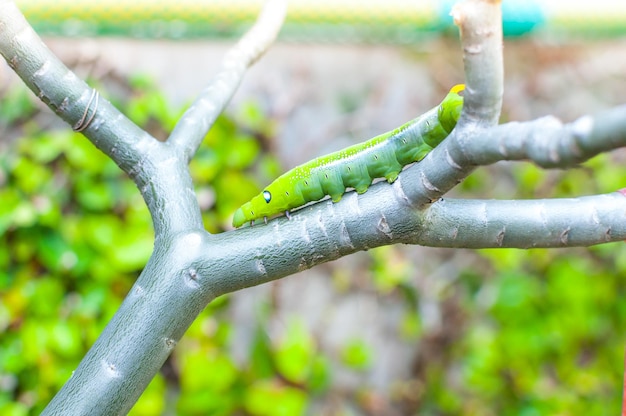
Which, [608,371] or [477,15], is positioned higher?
[477,15]

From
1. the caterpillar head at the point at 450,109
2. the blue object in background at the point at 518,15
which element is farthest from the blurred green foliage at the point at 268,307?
the caterpillar head at the point at 450,109

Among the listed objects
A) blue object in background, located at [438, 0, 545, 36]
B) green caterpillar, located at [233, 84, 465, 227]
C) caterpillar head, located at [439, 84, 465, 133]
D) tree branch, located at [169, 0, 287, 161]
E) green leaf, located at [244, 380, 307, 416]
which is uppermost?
blue object in background, located at [438, 0, 545, 36]

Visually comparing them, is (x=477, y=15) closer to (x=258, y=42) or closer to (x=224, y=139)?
(x=258, y=42)

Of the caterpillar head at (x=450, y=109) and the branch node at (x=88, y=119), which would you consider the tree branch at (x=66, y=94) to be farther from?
the caterpillar head at (x=450, y=109)

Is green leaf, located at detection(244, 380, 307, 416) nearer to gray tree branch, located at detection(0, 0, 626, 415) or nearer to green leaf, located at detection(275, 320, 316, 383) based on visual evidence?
green leaf, located at detection(275, 320, 316, 383)

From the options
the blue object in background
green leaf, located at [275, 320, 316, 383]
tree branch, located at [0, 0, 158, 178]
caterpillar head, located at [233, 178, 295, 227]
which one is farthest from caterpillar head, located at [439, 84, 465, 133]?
the blue object in background

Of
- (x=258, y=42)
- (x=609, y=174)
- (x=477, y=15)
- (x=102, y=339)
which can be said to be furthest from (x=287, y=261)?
(x=609, y=174)
